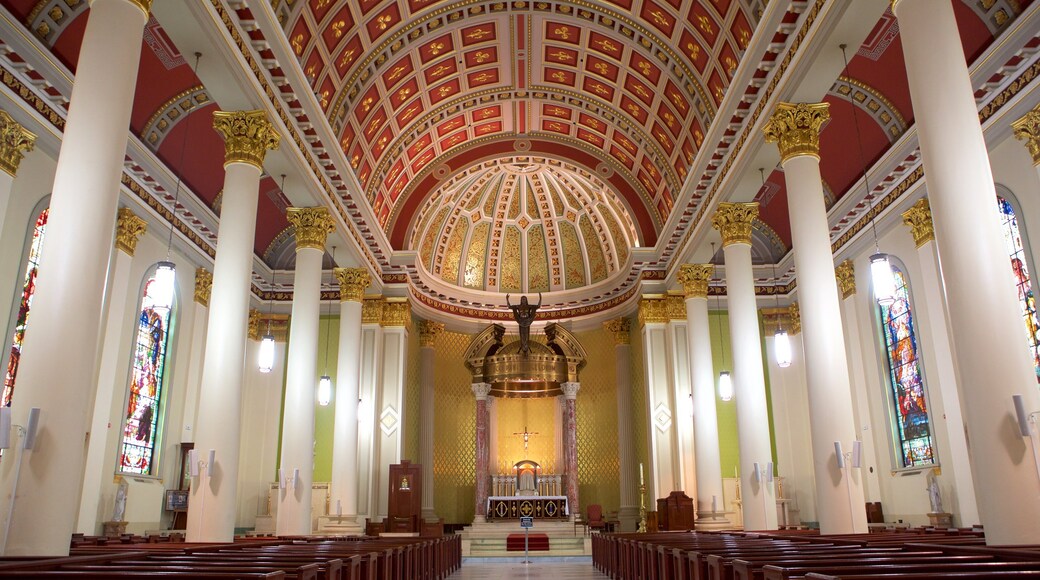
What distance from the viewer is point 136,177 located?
13.9m

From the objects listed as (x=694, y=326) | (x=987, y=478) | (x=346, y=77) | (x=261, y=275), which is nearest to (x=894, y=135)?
(x=694, y=326)

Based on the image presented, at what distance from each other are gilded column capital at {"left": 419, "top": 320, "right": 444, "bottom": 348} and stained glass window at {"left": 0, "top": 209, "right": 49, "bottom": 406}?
11.7 meters

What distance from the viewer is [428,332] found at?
22.5 metres

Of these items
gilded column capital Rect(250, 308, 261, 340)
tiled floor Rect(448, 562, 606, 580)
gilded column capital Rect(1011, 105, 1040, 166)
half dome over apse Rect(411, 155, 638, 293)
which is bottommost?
tiled floor Rect(448, 562, 606, 580)

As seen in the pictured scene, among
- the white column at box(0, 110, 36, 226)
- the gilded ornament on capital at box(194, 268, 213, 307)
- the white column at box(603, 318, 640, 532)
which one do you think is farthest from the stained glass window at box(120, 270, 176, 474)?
the white column at box(603, 318, 640, 532)

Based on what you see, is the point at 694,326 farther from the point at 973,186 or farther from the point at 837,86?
the point at 973,186

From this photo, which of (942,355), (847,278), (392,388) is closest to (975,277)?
(942,355)

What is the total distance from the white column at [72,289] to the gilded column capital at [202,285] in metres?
10.3

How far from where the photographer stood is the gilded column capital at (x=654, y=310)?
2002 centimetres

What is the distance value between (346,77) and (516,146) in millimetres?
7496

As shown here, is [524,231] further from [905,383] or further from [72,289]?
[72,289]

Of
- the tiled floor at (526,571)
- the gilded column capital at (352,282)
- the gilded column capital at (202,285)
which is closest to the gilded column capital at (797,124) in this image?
the tiled floor at (526,571)

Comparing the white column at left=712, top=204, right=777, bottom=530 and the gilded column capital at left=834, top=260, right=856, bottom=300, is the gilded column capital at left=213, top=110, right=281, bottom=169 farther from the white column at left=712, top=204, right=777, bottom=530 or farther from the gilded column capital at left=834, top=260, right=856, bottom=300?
the gilded column capital at left=834, top=260, right=856, bottom=300

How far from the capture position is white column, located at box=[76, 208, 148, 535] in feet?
42.1
